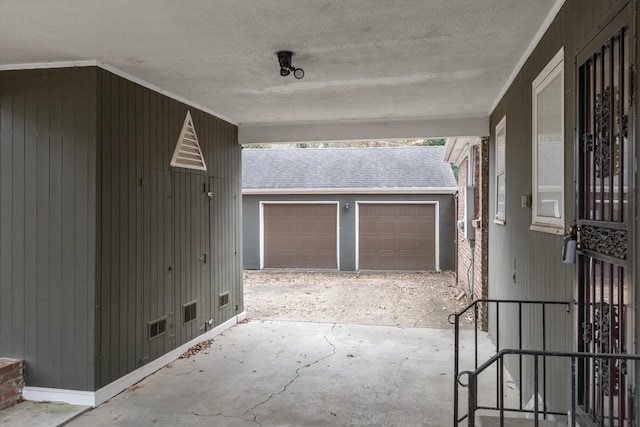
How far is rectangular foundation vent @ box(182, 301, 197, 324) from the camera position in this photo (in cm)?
552

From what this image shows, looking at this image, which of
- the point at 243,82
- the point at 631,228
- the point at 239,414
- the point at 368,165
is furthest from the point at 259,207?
the point at 631,228

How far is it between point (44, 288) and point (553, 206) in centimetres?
421

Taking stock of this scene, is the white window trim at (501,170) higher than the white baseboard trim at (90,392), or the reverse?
the white window trim at (501,170)

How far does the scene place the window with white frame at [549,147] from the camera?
3.03 meters

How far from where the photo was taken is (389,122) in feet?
22.0

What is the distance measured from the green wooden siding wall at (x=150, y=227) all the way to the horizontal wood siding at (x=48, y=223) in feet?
0.42

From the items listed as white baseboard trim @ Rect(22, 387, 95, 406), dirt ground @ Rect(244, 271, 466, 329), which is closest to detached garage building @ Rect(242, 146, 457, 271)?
dirt ground @ Rect(244, 271, 466, 329)

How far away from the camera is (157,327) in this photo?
4.94m

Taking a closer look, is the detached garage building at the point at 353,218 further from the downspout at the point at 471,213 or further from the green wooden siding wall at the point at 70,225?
the green wooden siding wall at the point at 70,225

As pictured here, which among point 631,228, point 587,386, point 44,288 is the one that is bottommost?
point 587,386

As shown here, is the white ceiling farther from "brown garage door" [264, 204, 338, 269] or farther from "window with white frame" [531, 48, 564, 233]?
"brown garage door" [264, 204, 338, 269]

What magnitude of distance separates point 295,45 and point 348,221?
9.62 meters

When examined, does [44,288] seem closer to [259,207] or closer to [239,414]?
[239,414]

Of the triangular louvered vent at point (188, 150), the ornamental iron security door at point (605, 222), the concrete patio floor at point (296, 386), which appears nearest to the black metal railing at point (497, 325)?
the ornamental iron security door at point (605, 222)
